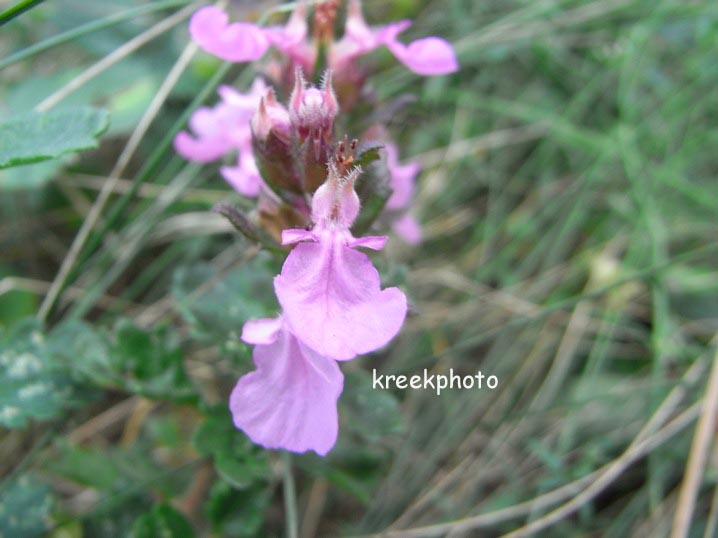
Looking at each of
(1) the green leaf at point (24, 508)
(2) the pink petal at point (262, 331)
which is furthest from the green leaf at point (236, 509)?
(2) the pink petal at point (262, 331)

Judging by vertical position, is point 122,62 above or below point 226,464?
above

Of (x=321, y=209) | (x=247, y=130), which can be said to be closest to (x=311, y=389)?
(x=321, y=209)

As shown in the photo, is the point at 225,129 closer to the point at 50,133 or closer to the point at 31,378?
the point at 50,133

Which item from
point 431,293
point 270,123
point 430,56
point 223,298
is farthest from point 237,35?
point 431,293

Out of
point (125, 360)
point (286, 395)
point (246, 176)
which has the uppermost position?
point (246, 176)

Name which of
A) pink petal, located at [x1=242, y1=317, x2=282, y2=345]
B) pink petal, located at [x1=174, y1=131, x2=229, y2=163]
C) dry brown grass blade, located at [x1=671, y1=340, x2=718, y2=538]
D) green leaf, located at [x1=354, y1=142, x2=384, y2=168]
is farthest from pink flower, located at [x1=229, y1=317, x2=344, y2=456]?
dry brown grass blade, located at [x1=671, y1=340, x2=718, y2=538]

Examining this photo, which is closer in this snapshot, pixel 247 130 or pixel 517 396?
pixel 247 130

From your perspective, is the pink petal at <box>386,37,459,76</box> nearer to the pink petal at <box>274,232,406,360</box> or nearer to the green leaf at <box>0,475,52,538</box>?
the pink petal at <box>274,232,406,360</box>

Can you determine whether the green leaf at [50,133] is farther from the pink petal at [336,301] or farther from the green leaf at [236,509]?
the green leaf at [236,509]

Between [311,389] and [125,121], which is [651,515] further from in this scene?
[125,121]
